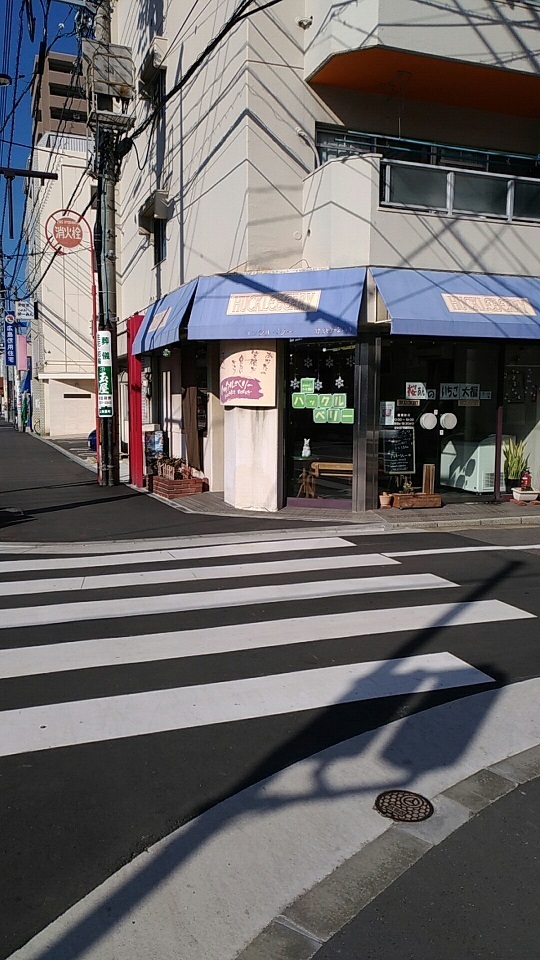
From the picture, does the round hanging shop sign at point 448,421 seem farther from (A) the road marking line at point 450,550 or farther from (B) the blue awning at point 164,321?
(B) the blue awning at point 164,321

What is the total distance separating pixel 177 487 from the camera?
14.8 m

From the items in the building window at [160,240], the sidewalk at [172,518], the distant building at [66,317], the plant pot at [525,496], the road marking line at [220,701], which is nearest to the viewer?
the road marking line at [220,701]

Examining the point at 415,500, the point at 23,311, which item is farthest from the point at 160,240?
the point at 23,311

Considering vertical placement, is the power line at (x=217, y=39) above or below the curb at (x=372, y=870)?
above

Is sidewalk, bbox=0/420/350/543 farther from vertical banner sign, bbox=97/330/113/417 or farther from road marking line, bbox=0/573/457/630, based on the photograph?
road marking line, bbox=0/573/457/630

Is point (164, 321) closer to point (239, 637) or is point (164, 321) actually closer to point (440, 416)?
point (440, 416)

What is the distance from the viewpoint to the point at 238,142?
12492mm

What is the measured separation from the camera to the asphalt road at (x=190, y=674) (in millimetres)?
3512

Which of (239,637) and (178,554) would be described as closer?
(239,637)

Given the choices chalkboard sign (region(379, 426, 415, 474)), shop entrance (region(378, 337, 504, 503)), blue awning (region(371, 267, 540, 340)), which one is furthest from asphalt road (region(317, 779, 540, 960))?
shop entrance (region(378, 337, 504, 503))

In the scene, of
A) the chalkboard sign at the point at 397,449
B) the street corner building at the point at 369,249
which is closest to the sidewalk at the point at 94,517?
the street corner building at the point at 369,249

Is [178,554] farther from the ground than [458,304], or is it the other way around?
[458,304]

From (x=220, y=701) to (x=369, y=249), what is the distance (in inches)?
349

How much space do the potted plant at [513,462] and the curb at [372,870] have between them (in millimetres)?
10339
